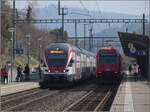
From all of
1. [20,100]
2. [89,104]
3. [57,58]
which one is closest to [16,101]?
[20,100]

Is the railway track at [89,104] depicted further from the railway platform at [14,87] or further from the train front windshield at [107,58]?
the train front windshield at [107,58]

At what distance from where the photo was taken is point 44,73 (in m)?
41.9

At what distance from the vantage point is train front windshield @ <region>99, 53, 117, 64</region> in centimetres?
5156

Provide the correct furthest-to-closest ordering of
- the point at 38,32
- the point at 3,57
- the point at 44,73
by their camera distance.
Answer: the point at 38,32 → the point at 3,57 → the point at 44,73

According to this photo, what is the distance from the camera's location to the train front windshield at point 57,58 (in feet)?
137

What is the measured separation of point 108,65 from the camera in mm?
51406

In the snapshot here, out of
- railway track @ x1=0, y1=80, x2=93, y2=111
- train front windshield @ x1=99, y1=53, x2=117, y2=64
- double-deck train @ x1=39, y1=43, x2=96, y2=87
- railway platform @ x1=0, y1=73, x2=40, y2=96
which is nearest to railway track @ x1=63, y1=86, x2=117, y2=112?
railway track @ x1=0, y1=80, x2=93, y2=111

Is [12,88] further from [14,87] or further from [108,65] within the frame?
[108,65]

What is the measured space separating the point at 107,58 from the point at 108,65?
0.75 metres

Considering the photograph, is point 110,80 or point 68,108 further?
point 110,80

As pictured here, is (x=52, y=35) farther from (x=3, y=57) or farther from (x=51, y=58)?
(x=51, y=58)

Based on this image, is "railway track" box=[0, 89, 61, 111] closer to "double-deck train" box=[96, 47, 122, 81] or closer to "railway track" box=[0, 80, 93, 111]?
"railway track" box=[0, 80, 93, 111]

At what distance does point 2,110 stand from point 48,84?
821 inches

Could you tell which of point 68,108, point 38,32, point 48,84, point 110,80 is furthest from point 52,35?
point 68,108
